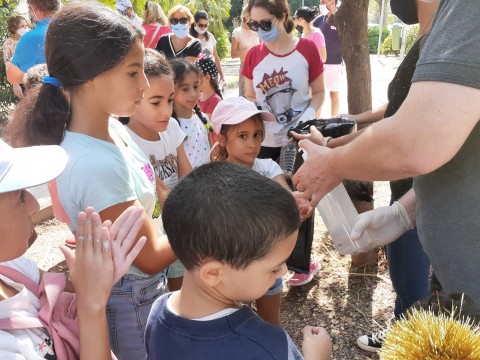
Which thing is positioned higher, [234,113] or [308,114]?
[234,113]

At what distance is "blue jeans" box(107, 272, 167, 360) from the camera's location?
61.2 inches

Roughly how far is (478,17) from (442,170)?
0.38 meters

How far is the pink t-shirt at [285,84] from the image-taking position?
3066 mm

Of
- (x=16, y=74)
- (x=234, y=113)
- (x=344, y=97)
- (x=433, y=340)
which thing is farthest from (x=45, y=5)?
(x=344, y=97)

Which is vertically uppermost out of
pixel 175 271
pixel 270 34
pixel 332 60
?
pixel 270 34

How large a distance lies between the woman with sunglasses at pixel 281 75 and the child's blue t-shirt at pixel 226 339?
2152mm

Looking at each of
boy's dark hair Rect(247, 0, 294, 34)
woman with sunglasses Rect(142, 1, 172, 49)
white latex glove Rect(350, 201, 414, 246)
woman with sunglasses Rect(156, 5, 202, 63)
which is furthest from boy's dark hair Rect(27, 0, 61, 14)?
white latex glove Rect(350, 201, 414, 246)

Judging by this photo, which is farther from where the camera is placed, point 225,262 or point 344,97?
point 344,97

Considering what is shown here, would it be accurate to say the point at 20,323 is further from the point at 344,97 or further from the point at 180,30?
the point at 344,97

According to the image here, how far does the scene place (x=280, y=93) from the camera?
308cm

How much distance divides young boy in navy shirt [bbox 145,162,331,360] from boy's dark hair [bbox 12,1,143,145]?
60 cm

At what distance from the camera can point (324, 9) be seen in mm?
7027

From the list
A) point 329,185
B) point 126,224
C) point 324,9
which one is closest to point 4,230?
point 126,224

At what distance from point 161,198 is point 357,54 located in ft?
5.88
